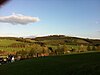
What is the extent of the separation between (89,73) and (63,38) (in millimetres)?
131516

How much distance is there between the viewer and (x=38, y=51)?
291ft

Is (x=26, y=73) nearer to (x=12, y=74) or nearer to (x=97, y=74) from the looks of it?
(x=12, y=74)

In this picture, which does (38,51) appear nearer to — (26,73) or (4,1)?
(26,73)

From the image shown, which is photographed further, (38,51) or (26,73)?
(38,51)

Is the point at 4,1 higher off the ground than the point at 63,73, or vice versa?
the point at 4,1

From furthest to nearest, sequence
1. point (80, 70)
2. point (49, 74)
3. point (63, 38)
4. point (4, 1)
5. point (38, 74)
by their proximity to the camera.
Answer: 1. point (63, 38)
2. point (38, 74)
3. point (49, 74)
4. point (80, 70)
5. point (4, 1)

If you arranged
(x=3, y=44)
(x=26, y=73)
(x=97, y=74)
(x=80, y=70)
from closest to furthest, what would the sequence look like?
(x=97, y=74) < (x=80, y=70) < (x=26, y=73) < (x=3, y=44)

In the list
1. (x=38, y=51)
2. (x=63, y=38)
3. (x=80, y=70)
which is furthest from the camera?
(x=63, y=38)

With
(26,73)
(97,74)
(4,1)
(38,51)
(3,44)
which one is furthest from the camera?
(3,44)

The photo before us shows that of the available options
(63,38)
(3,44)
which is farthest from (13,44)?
(63,38)

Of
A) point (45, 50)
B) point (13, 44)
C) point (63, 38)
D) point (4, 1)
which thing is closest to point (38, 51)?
point (45, 50)

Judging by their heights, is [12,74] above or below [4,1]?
below

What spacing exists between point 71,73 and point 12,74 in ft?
29.0

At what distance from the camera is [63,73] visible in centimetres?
1811
